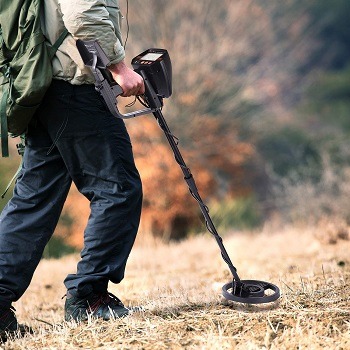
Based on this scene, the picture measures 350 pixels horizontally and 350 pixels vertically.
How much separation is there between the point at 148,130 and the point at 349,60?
49.2 ft

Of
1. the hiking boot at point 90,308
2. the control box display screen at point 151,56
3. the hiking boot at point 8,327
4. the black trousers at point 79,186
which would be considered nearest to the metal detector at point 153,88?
the control box display screen at point 151,56

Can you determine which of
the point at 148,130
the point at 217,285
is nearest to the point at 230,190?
the point at 148,130

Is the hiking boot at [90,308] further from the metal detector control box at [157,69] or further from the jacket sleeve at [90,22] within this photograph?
the jacket sleeve at [90,22]

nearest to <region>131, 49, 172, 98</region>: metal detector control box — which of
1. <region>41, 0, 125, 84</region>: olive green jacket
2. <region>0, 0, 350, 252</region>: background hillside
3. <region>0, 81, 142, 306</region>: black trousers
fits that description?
<region>41, 0, 125, 84</region>: olive green jacket

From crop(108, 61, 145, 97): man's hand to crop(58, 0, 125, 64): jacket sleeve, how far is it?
0.06 meters

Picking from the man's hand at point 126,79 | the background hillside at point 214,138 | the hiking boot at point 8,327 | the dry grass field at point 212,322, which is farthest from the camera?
the background hillside at point 214,138

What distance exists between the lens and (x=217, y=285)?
462 cm

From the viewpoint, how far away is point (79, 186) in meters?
3.32

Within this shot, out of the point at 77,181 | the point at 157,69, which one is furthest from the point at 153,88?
the point at 77,181

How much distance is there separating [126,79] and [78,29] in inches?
11.5

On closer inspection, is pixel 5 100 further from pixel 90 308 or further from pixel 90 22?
pixel 90 308

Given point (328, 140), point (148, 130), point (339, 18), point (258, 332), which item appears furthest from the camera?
point (339, 18)

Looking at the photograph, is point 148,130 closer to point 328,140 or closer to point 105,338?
point 328,140

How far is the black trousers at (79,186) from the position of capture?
316 cm
